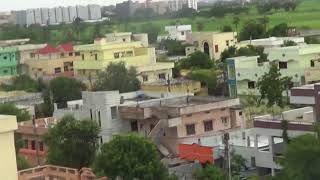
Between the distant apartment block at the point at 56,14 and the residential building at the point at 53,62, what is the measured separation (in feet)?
146

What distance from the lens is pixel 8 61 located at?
27922 millimetres

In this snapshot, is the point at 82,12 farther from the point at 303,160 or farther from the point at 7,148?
the point at 7,148

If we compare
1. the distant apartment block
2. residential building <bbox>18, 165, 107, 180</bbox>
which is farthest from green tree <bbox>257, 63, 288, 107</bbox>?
the distant apartment block

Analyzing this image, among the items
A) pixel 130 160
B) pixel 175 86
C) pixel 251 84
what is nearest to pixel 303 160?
pixel 130 160

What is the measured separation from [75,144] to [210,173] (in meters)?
2.26

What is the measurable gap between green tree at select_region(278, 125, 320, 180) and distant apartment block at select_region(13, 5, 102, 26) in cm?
6373

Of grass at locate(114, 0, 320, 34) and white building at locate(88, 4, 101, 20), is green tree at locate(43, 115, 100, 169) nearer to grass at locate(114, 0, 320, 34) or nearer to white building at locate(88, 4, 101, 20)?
grass at locate(114, 0, 320, 34)

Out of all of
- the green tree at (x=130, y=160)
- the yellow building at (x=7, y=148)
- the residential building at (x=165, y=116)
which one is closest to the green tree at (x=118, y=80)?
the residential building at (x=165, y=116)

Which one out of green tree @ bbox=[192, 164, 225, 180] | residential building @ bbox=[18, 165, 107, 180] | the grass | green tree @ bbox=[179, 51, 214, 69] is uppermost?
the grass

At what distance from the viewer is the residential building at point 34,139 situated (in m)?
14.2

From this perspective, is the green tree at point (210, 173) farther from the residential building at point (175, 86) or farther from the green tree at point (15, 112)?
the residential building at point (175, 86)

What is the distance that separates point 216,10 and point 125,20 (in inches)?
293

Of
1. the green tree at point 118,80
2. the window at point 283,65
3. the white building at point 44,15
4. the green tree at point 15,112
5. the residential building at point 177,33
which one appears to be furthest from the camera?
the white building at point 44,15

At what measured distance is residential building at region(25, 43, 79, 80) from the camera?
87.8 feet
